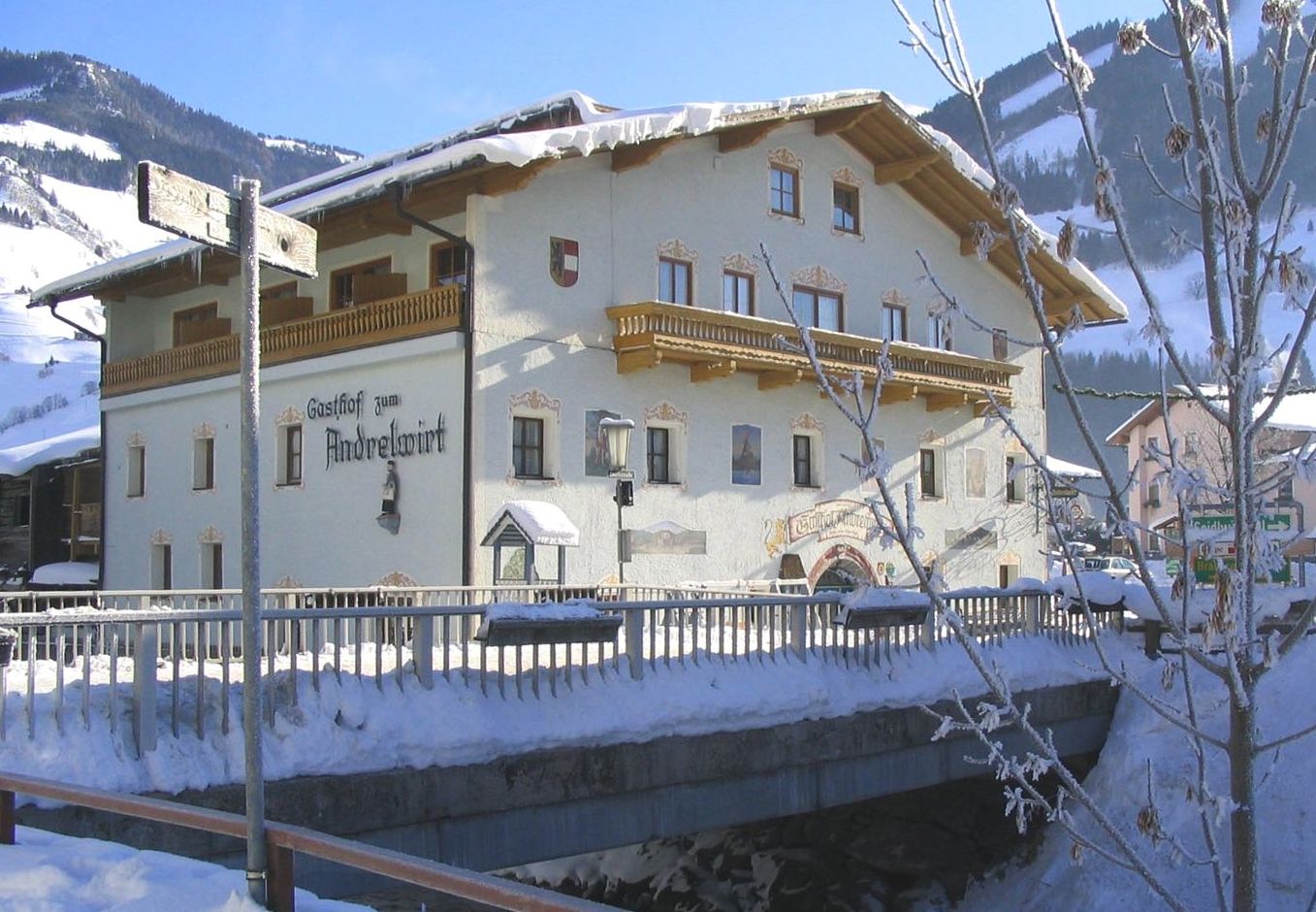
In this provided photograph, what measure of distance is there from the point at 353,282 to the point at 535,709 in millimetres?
15901

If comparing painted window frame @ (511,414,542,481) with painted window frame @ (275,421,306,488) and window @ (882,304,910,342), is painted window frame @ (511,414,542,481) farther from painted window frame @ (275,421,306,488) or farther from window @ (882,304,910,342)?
window @ (882,304,910,342)

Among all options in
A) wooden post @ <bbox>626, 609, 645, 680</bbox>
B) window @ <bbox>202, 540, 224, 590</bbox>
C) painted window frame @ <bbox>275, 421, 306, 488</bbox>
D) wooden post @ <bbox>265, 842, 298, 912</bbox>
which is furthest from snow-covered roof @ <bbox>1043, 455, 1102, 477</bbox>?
window @ <bbox>202, 540, 224, 590</bbox>

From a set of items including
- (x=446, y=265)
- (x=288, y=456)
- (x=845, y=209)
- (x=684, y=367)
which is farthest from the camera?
(x=845, y=209)

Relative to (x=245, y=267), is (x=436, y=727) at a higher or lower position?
lower

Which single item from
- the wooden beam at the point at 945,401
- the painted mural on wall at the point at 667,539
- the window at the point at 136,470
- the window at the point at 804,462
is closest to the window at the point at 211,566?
the window at the point at 136,470

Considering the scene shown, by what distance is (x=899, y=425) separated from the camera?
30453 millimetres

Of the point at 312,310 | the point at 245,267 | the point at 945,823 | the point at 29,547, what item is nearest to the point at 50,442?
the point at 29,547

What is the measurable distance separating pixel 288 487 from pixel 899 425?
1285 centimetres

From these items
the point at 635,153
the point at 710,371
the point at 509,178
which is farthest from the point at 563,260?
the point at 710,371

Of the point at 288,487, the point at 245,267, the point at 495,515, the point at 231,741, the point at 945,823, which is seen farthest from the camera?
the point at 288,487

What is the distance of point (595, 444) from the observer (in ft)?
80.1

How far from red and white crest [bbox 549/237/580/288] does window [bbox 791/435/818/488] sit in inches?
252

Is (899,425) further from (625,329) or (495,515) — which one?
(495,515)

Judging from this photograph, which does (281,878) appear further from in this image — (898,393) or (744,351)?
(898,393)
